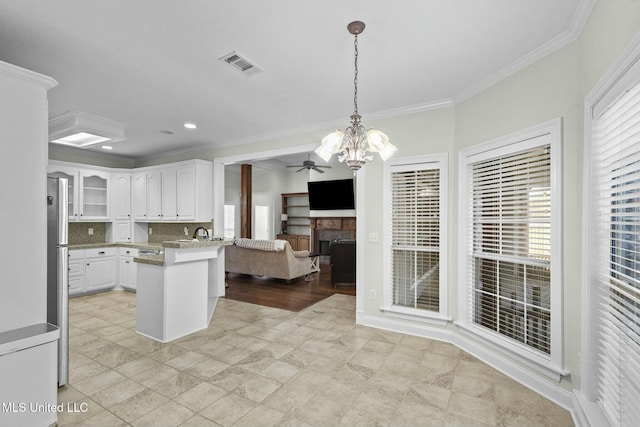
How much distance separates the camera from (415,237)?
142 inches

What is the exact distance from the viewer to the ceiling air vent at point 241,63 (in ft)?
8.16

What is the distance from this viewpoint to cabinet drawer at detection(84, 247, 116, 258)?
5.35 meters

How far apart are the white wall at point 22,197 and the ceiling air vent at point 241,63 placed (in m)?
1.22

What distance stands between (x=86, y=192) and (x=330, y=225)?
18.9 ft

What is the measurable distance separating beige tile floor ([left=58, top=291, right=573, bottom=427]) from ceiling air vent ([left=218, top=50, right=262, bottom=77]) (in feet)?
8.67

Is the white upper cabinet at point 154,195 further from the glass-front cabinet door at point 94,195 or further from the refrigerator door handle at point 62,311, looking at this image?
the refrigerator door handle at point 62,311

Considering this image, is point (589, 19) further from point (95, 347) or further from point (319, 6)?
point (95, 347)

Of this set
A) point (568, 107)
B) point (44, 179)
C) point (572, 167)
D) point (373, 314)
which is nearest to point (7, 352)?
point (44, 179)

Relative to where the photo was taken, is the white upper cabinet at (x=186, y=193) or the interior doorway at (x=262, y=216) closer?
the white upper cabinet at (x=186, y=193)

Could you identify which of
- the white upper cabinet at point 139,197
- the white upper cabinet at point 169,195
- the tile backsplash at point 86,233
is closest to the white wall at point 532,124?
the white upper cabinet at point 169,195

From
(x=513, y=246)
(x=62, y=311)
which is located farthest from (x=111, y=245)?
(x=513, y=246)

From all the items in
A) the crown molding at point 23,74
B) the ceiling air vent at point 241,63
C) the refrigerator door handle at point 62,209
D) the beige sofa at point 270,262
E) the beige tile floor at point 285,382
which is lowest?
the beige tile floor at point 285,382

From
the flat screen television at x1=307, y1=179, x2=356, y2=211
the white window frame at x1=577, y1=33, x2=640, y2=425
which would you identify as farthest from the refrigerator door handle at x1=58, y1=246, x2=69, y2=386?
the flat screen television at x1=307, y1=179, x2=356, y2=211

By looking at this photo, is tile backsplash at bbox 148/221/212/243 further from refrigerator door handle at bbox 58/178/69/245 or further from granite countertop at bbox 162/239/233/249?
refrigerator door handle at bbox 58/178/69/245
